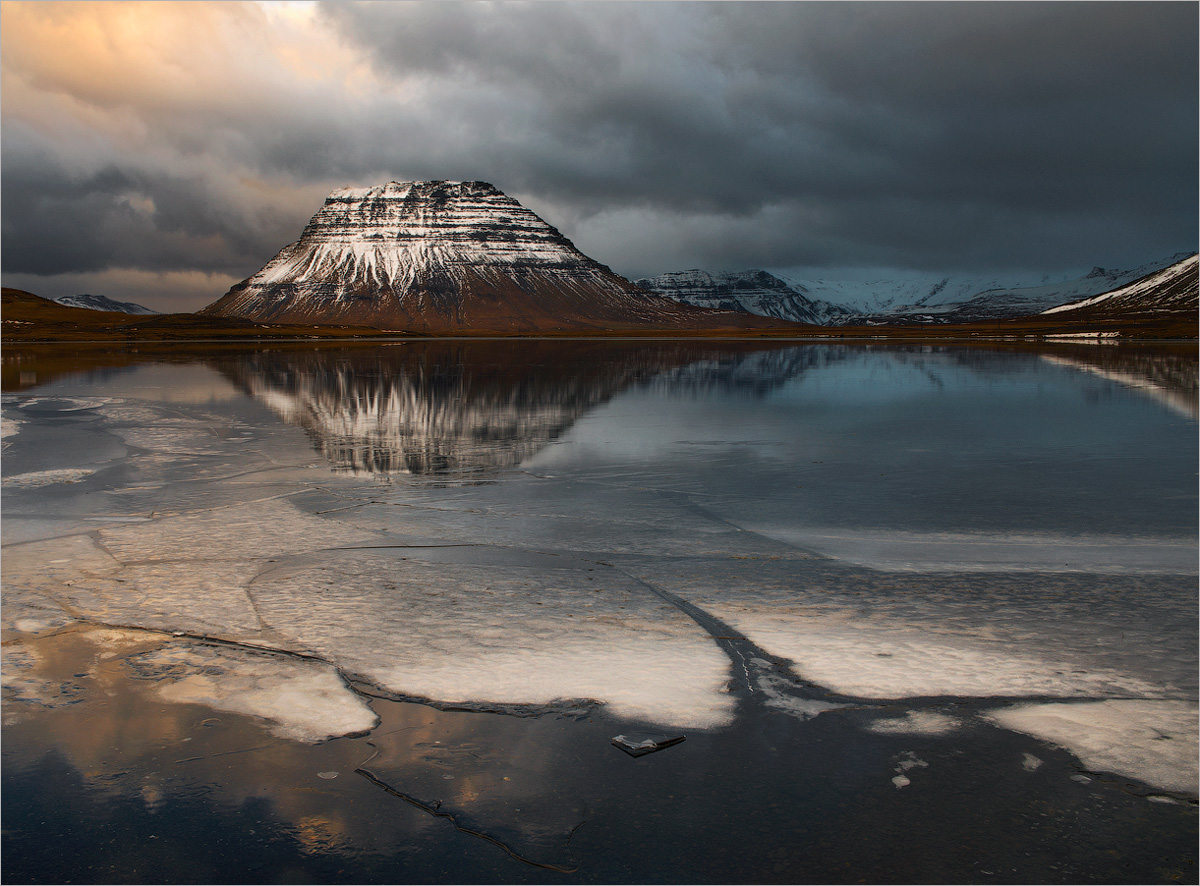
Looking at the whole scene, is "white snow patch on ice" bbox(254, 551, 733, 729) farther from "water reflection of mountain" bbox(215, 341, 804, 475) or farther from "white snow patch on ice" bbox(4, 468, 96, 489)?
"white snow patch on ice" bbox(4, 468, 96, 489)

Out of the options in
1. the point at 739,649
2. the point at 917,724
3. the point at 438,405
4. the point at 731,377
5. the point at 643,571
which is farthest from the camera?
the point at 731,377

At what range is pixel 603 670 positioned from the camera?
284 inches

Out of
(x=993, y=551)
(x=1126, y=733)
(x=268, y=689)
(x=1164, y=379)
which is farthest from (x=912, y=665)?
(x=1164, y=379)

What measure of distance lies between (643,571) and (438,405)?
19.5 metres

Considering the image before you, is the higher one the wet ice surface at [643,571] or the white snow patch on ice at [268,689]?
the wet ice surface at [643,571]

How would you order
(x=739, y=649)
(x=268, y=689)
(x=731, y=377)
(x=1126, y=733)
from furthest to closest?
(x=731, y=377) → (x=739, y=649) → (x=268, y=689) → (x=1126, y=733)

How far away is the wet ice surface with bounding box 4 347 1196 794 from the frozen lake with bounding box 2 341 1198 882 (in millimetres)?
51

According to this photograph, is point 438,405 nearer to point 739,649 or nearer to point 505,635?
point 505,635

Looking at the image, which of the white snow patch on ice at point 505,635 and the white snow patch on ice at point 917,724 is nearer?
the white snow patch on ice at point 917,724

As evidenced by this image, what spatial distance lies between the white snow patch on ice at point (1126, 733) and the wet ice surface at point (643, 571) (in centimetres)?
2

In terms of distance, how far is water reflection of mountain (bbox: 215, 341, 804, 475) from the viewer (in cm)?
1834

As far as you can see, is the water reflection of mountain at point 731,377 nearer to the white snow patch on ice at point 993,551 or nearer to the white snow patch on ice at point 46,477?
the white snow patch on ice at point 993,551

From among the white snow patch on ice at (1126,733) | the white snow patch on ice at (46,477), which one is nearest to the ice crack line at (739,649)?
the white snow patch on ice at (1126,733)

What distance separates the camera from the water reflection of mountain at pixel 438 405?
1834 cm
